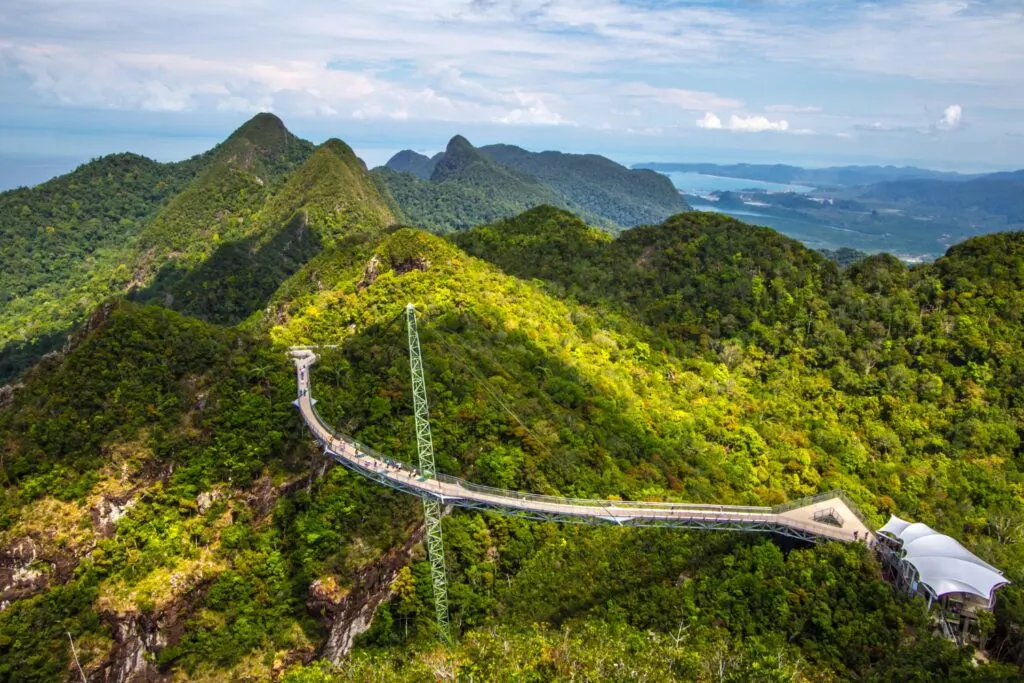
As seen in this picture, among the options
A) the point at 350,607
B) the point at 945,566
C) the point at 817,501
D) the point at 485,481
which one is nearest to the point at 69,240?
the point at 350,607

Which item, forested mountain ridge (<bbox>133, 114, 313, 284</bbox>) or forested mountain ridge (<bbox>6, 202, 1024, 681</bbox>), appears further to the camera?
forested mountain ridge (<bbox>133, 114, 313, 284</bbox>)

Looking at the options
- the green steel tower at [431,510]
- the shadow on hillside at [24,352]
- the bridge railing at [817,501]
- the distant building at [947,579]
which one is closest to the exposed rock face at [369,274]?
the green steel tower at [431,510]

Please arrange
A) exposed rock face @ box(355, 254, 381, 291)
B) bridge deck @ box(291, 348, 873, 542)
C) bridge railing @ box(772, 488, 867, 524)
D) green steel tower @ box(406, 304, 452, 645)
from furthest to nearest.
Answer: exposed rock face @ box(355, 254, 381, 291), bridge railing @ box(772, 488, 867, 524), bridge deck @ box(291, 348, 873, 542), green steel tower @ box(406, 304, 452, 645)

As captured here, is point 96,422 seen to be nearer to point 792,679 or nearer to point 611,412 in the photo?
point 611,412

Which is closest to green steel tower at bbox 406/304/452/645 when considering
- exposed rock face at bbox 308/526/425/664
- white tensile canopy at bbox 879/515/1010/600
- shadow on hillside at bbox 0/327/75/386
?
exposed rock face at bbox 308/526/425/664

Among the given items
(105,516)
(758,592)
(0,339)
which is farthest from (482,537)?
(0,339)

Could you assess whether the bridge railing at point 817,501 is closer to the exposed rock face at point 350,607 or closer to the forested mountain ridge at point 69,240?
the exposed rock face at point 350,607

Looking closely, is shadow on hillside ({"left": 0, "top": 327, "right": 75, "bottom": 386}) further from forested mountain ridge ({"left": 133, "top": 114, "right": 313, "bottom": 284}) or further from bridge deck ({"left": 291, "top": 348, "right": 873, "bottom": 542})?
bridge deck ({"left": 291, "top": 348, "right": 873, "bottom": 542})
